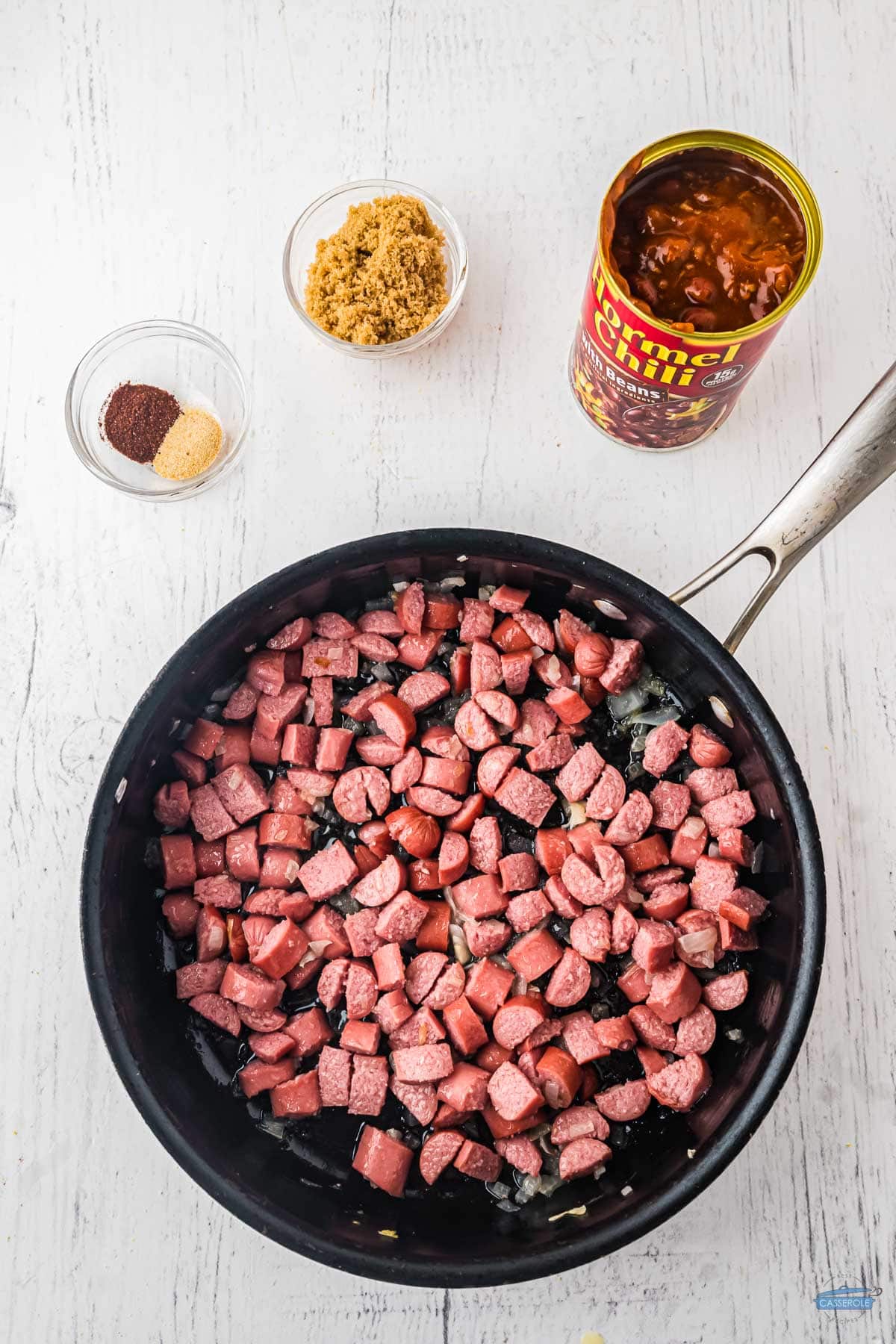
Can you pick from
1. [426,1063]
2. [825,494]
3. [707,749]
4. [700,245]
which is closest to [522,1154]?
[426,1063]

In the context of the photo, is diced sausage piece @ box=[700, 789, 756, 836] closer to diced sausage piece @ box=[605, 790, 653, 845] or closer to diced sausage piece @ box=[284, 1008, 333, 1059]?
diced sausage piece @ box=[605, 790, 653, 845]

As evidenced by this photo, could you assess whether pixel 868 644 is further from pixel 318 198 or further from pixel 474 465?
pixel 318 198

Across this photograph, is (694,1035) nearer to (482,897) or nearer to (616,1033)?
(616,1033)

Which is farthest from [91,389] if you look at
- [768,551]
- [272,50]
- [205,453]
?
[768,551]

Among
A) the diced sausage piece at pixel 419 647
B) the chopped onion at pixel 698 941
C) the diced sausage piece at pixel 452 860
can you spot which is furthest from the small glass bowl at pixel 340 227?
the chopped onion at pixel 698 941

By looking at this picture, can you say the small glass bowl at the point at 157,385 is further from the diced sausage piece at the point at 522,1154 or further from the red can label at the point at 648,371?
the diced sausage piece at the point at 522,1154

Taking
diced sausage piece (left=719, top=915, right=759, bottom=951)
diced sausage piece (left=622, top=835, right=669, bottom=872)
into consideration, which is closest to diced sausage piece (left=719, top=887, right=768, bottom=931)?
diced sausage piece (left=719, top=915, right=759, bottom=951)
